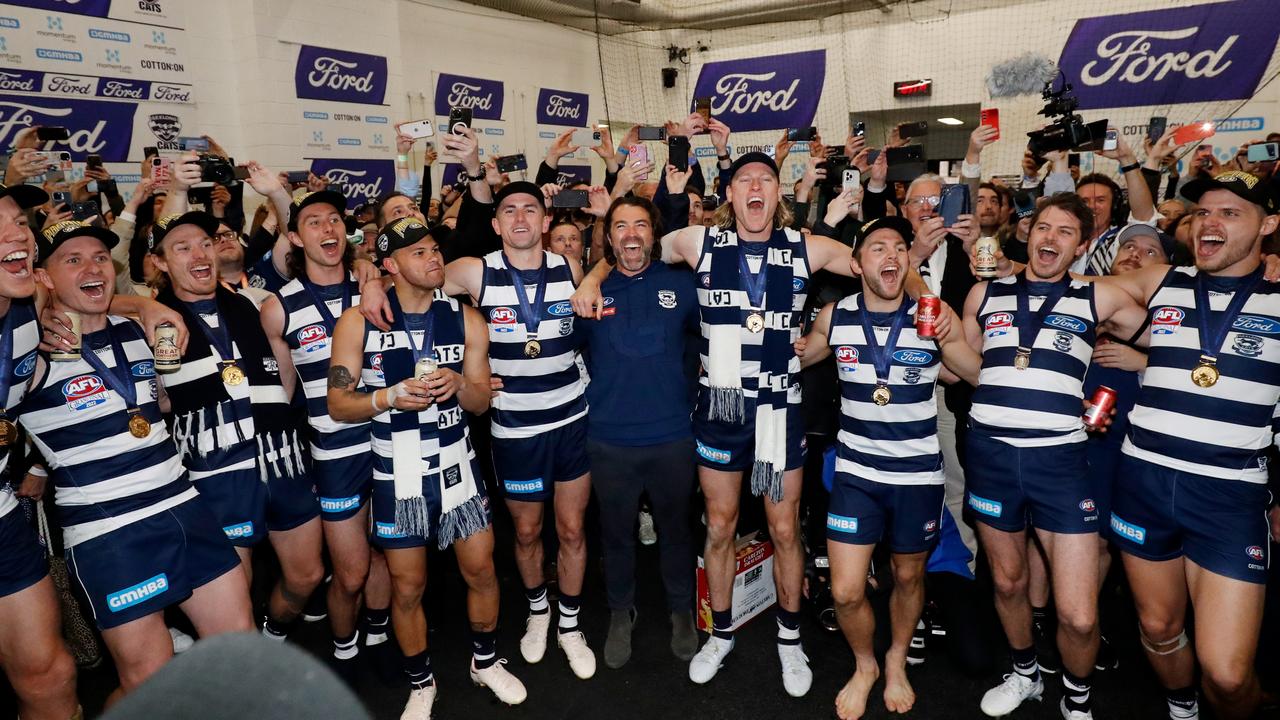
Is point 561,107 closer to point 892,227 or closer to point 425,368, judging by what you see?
point 892,227

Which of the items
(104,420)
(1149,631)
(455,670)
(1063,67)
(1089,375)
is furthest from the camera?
(1063,67)

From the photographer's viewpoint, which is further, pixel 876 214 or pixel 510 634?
pixel 876 214

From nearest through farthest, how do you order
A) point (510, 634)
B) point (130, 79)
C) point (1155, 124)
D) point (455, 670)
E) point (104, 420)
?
1. point (104, 420)
2. point (455, 670)
3. point (510, 634)
4. point (1155, 124)
5. point (130, 79)

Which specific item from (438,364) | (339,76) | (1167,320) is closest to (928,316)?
(1167,320)

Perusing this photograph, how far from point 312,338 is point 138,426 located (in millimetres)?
781

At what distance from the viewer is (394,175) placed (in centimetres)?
1018

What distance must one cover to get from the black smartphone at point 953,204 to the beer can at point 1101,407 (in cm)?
92

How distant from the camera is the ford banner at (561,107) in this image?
12702 mm

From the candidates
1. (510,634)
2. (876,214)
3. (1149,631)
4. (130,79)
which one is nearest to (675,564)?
(510,634)

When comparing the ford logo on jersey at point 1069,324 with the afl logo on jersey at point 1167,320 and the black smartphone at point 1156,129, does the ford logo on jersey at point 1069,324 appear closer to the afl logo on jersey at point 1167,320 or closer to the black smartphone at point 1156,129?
the afl logo on jersey at point 1167,320

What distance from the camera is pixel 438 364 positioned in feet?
10.3

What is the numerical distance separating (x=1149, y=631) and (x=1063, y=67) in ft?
30.6

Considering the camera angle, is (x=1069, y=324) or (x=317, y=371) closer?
(x=1069, y=324)

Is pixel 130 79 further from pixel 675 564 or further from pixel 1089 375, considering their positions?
pixel 1089 375
